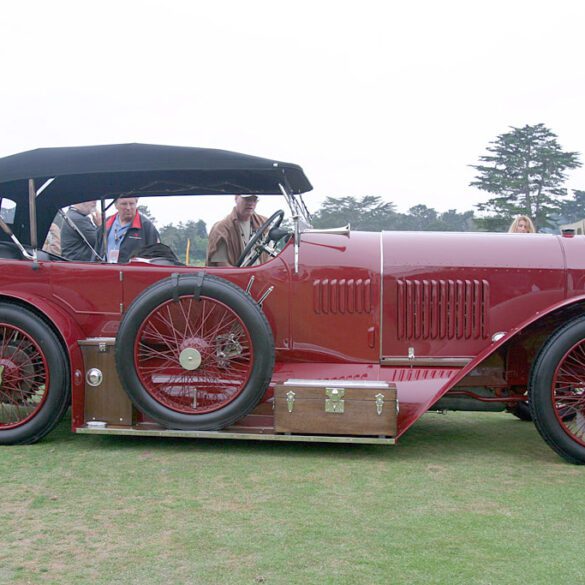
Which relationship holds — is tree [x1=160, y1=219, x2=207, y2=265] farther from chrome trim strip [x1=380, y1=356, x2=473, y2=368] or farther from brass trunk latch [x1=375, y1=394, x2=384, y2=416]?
brass trunk latch [x1=375, y1=394, x2=384, y2=416]

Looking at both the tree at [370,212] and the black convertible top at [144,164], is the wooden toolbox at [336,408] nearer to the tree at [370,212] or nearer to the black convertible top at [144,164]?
the black convertible top at [144,164]

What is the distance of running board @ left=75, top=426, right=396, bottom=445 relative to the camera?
425 centimetres

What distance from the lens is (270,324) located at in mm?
4684

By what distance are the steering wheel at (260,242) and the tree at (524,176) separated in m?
25.9

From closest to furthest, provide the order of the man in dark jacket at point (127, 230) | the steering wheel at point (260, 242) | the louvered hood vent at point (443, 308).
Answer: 1. the louvered hood vent at point (443, 308)
2. the steering wheel at point (260, 242)
3. the man in dark jacket at point (127, 230)

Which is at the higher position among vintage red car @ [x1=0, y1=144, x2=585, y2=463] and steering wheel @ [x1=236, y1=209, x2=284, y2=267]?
steering wheel @ [x1=236, y1=209, x2=284, y2=267]

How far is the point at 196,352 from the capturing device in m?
4.41

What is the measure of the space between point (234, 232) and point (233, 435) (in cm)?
162

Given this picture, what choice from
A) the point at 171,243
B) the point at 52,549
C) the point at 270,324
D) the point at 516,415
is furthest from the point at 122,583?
the point at 516,415

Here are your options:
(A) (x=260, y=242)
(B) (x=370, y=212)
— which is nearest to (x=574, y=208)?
(B) (x=370, y=212)

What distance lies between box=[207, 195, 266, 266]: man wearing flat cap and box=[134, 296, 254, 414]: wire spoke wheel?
0.67 m

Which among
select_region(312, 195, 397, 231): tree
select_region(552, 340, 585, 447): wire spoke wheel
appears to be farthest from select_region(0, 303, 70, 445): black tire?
select_region(312, 195, 397, 231): tree

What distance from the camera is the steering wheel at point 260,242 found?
4898mm

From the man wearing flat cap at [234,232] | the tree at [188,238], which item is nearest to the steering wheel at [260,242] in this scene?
the man wearing flat cap at [234,232]
